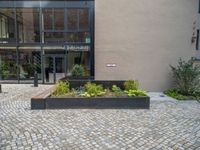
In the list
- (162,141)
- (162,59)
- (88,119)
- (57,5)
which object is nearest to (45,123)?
(88,119)

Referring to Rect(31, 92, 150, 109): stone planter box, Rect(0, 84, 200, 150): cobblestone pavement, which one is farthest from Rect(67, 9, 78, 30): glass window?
Rect(0, 84, 200, 150): cobblestone pavement

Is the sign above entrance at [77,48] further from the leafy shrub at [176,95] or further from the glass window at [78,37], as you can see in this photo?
the leafy shrub at [176,95]

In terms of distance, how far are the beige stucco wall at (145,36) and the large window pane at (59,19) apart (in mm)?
4084

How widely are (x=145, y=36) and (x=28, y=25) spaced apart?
10216 millimetres

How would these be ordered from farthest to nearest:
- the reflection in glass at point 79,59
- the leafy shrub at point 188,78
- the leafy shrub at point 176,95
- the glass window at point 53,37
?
the glass window at point 53,37, the reflection in glass at point 79,59, the leafy shrub at point 188,78, the leafy shrub at point 176,95

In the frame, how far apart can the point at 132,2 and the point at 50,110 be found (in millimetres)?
9835

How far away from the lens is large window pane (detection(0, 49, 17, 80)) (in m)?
17.8

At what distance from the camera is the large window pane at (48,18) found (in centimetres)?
1734

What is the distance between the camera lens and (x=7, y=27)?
17844 mm

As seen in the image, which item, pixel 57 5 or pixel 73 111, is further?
pixel 57 5

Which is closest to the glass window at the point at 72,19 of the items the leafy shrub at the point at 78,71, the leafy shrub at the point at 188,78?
the leafy shrub at the point at 78,71

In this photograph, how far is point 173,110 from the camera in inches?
345

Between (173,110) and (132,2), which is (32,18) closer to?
(132,2)

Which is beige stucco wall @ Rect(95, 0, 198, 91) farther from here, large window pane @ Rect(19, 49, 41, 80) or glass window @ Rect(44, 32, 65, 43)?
large window pane @ Rect(19, 49, 41, 80)
